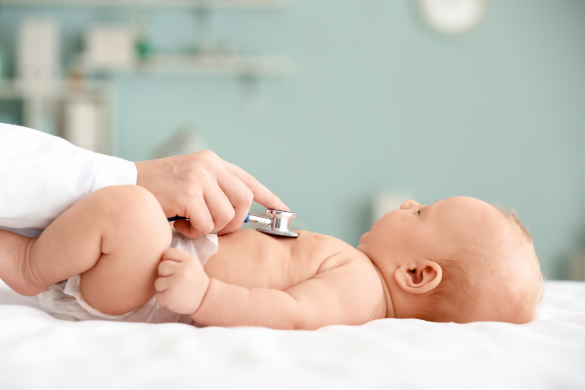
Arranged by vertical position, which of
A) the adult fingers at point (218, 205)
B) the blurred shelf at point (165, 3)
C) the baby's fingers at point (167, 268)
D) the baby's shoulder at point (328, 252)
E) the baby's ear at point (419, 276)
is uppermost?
the blurred shelf at point (165, 3)

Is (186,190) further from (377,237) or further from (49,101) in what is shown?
(49,101)

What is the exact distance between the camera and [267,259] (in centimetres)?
87

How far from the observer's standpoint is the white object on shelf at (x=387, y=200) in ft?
9.62

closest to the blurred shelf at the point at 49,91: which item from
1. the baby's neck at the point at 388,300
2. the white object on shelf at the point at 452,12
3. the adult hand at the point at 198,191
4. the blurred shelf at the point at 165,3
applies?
the blurred shelf at the point at 165,3

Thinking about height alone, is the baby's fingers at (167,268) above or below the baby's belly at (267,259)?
above

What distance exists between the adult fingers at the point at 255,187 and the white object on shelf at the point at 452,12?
2550mm

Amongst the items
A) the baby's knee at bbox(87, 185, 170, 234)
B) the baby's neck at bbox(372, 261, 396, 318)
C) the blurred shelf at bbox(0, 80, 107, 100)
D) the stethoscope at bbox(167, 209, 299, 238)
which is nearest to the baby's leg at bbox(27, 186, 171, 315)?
the baby's knee at bbox(87, 185, 170, 234)

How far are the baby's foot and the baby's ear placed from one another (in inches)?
25.0

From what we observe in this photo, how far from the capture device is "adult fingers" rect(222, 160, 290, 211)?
0.89 meters

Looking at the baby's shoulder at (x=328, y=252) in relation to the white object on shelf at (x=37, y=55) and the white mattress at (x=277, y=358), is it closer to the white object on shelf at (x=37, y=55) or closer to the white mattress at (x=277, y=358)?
the white mattress at (x=277, y=358)

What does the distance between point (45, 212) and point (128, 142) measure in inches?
94.4

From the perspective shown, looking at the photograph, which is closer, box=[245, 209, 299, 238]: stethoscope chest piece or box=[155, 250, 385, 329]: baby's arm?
box=[155, 250, 385, 329]: baby's arm

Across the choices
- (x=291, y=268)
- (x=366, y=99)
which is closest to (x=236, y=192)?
(x=291, y=268)

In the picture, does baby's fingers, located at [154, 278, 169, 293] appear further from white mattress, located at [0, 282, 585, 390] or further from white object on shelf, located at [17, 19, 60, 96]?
white object on shelf, located at [17, 19, 60, 96]
